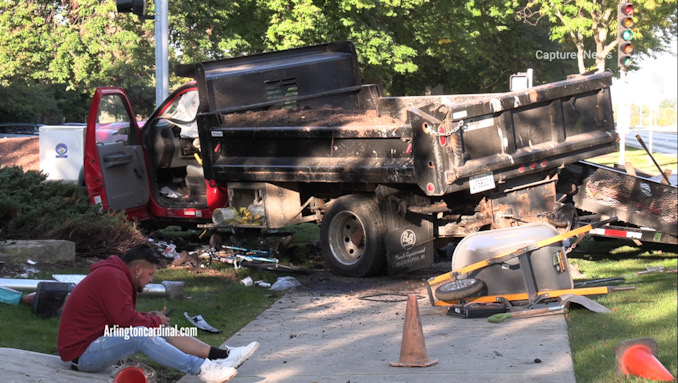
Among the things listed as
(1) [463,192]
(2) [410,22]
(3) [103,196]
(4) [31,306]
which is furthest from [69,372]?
(2) [410,22]

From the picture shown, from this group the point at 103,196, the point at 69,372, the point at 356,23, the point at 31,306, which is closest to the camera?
the point at 69,372

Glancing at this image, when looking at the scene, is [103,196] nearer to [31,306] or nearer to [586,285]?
[31,306]

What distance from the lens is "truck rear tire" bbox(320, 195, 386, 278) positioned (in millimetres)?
9969

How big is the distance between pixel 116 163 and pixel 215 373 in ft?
21.4

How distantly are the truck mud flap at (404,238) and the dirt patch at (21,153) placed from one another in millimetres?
12933

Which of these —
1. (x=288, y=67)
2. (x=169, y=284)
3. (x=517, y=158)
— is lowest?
(x=169, y=284)

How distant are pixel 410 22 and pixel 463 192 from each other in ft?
65.3

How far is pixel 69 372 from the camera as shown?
6.03m

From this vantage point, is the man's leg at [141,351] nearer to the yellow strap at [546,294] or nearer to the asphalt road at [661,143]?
the yellow strap at [546,294]

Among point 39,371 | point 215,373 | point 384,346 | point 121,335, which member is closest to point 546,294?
point 384,346

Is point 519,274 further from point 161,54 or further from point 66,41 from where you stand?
point 66,41

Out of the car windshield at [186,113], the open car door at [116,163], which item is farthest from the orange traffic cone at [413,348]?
the open car door at [116,163]

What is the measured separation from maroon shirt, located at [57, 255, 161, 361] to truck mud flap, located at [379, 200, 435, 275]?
170 inches

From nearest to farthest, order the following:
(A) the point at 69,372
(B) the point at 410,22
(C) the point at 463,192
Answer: (A) the point at 69,372
(C) the point at 463,192
(B) the point at 410,22
